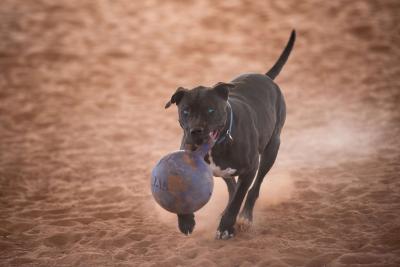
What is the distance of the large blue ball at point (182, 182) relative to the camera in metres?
4.79

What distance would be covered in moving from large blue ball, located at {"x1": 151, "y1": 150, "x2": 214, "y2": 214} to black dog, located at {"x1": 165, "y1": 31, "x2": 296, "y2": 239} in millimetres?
200

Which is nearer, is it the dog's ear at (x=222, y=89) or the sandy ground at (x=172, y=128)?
the dog's ear at (x=222, y=89)

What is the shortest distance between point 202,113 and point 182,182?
26.0 inches

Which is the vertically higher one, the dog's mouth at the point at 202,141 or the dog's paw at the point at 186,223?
the dog's mouth at the point at 202,141

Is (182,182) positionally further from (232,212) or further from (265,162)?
(265,162)

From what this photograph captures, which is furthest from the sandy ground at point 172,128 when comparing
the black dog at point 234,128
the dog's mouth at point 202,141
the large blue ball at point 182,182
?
the dog's mouth at point 202,141

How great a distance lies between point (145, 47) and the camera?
17.1 metres

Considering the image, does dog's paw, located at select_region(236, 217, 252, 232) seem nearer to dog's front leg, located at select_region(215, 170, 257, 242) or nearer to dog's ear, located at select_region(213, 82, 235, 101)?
dog's front leg, located at select_region(215, 170, 257, 242)

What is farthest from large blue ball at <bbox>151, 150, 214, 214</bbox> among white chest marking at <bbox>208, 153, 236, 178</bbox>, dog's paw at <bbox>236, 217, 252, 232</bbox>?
dog's paw at <bbox>236, 217, 252, 232</bbox>

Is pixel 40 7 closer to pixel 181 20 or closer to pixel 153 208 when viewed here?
pixel 181 20

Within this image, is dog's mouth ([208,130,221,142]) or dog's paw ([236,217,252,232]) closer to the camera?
dog's mouth ([208,130,221,142])

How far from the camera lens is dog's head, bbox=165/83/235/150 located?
16.0 ft

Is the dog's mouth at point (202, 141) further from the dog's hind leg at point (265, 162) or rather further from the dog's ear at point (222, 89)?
the dog's hind leg at point (265, 162)

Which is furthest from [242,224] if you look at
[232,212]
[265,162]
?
[265,162]
